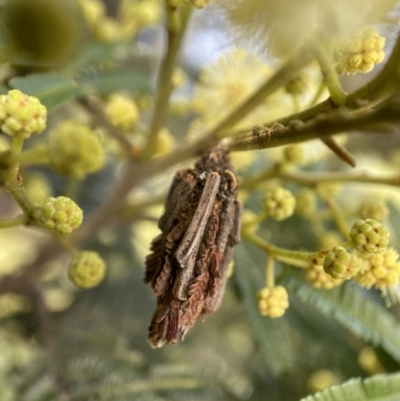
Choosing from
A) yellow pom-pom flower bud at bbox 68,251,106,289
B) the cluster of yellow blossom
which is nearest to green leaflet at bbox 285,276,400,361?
yellow pom-pom flower bud at bbox 68,251,106,289

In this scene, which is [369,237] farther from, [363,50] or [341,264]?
[363,50]

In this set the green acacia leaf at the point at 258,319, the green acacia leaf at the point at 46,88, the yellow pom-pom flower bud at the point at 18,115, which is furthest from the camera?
the green acacia leaf at the point at 258,319

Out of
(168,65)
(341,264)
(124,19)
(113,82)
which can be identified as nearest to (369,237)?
(341,264)

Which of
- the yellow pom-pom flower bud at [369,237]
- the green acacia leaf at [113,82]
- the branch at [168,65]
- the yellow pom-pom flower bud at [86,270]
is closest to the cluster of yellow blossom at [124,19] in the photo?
the green acacia leaf at [113,82]

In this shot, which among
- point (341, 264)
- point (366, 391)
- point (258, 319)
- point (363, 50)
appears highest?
point (363, 50)

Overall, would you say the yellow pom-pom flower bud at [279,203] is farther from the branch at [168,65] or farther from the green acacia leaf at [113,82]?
the green acacia leaf at [113,82]

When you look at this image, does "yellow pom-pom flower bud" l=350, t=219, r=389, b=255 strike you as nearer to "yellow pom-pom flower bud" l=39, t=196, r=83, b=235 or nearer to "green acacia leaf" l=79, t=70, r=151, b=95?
"yellow pom-pom flower bud" l=39, t=196, r=83, b=235
